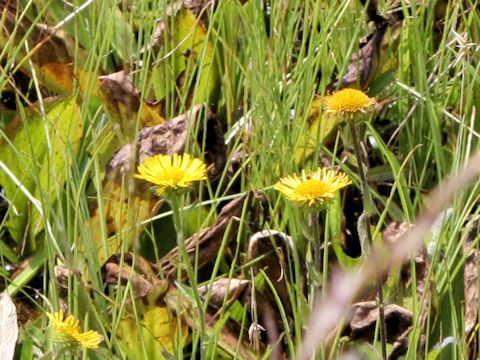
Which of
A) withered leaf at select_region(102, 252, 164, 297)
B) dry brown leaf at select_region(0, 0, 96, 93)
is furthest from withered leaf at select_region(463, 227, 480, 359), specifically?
dry brown leaf at select_region(0, 0, 96, 93)

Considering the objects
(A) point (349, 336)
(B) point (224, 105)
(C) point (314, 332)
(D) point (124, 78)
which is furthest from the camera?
(B) point (224, 105)

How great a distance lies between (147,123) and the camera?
138cm

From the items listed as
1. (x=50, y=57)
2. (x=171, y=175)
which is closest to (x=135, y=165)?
(x=50, y=57)

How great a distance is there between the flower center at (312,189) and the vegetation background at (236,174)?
0.25 ft

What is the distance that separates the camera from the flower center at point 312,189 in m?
0.83

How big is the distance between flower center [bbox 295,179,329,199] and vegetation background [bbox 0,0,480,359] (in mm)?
76

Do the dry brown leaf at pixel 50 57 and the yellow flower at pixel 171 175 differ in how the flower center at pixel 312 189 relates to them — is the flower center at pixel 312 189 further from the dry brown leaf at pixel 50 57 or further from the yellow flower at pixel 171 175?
the dry brown leaf at pixel 50 57

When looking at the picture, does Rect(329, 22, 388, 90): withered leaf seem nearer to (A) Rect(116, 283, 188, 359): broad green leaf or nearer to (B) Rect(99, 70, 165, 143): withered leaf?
(B) Rect(99, 70, 165, 143): withered leaf

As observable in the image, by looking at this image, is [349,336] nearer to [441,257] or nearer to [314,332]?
[441,257]

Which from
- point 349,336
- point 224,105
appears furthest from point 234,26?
point 349,336

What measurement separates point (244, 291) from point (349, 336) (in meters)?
0.15

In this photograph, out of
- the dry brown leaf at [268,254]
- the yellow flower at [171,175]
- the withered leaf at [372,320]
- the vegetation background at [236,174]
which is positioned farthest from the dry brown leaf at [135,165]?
the yellow flower at [171,175]

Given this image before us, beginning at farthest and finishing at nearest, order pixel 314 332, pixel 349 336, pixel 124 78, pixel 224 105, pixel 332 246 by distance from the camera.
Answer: pixel 224 105, pixel 124 78, pixel 332 246, pixel 349 336, pixel 314 332

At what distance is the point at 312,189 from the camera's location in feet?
2.75
